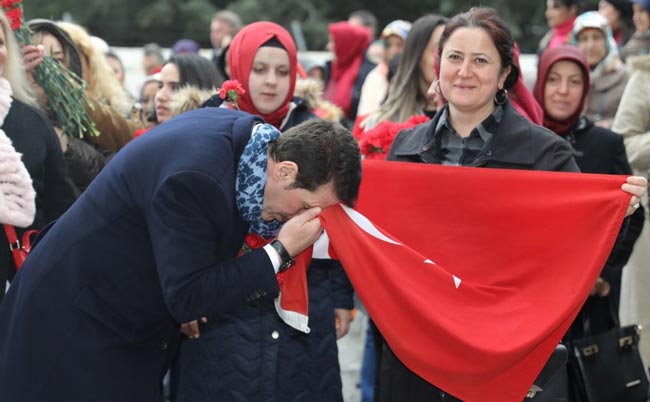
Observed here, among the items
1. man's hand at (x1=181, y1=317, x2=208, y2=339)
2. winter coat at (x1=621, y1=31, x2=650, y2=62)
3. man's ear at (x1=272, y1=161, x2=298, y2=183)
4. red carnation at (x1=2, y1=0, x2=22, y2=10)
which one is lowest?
man's hand at (x1=181, y1=317, x2=208, y2=339)

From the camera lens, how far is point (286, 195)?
→ 340 centimetres

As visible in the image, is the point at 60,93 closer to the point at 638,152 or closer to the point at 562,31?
the point at 638,152

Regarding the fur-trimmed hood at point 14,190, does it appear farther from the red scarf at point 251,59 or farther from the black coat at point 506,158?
the black coat at point 506,158

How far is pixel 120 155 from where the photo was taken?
11.4 ft

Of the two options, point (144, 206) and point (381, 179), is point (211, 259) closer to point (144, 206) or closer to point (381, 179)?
point (144, 206)

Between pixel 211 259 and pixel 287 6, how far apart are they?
71.3ft

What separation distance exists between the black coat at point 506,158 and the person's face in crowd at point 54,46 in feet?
9.53

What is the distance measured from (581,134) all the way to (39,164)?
292cm

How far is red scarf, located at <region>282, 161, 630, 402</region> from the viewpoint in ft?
12.0

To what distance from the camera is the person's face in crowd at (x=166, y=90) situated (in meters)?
5.59

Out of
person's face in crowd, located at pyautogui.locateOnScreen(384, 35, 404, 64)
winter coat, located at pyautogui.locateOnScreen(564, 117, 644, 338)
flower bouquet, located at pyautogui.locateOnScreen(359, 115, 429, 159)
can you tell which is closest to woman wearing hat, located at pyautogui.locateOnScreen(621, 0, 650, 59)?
person's face in crowd, located at pyautogui.locateOnScreen(384, 35, 404, 64)

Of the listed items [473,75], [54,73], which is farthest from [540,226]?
[54,73]

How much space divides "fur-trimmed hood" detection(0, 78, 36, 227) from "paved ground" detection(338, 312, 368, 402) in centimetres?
306

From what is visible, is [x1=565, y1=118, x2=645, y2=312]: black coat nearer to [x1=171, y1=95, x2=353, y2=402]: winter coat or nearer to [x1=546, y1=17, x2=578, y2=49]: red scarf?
[x1=171, y1=95, x2=353, y2=402]: winter coat
